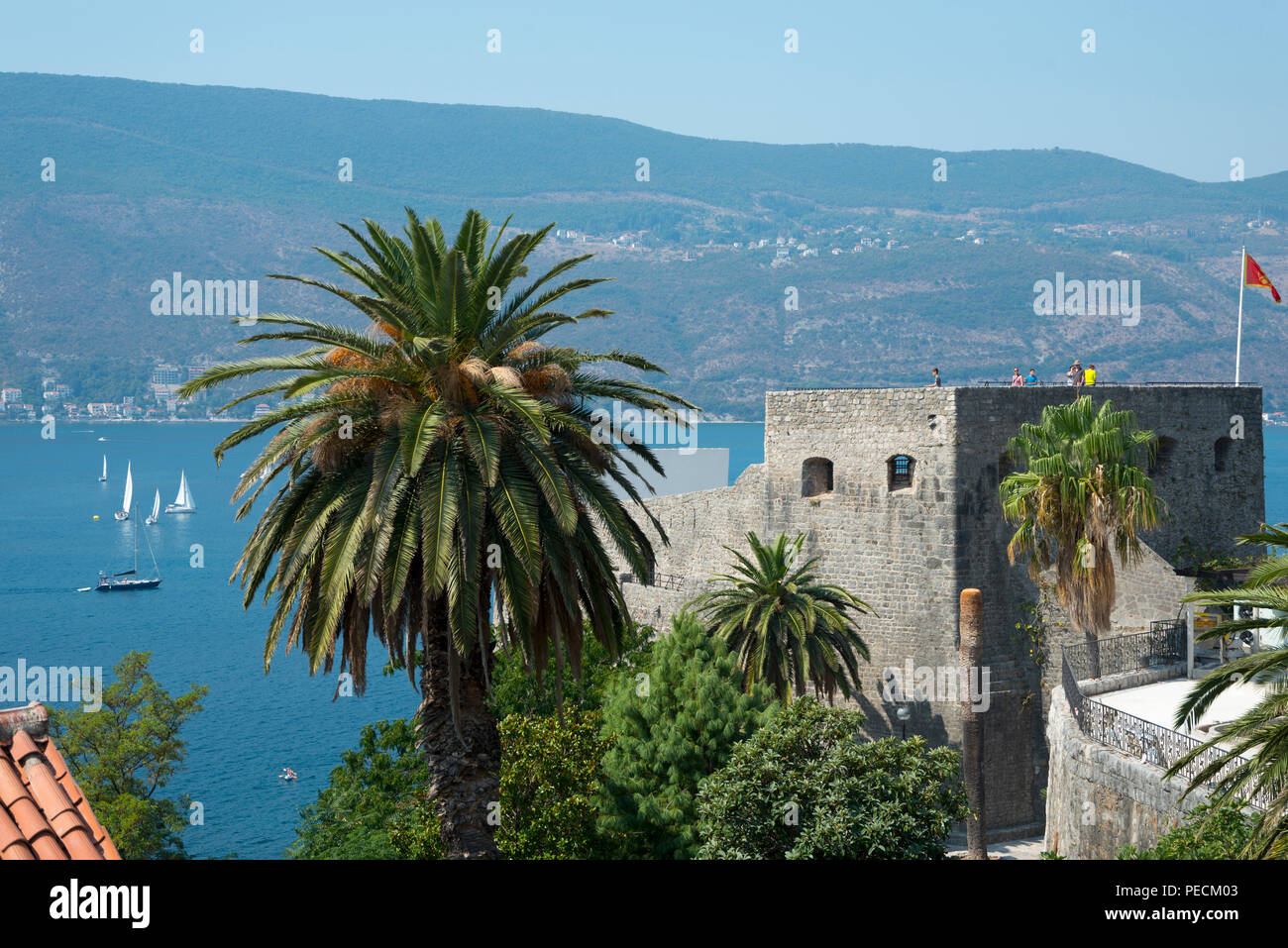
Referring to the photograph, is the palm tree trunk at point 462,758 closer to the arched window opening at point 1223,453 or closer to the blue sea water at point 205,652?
the arched window opening at point 1223,453

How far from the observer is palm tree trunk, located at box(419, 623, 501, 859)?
16.1 m

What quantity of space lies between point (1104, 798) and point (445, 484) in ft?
35.7

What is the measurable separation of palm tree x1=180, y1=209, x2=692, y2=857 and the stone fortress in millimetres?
15305

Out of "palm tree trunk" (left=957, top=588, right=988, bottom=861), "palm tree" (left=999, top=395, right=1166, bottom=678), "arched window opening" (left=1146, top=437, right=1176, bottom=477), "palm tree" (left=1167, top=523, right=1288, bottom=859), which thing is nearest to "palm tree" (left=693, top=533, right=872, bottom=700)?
"palm tree trunk" (left=957, top=588, right=988, bottom=861)

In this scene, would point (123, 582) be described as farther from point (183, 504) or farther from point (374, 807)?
point (374, 807)

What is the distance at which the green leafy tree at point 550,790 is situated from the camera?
2144 centimetres

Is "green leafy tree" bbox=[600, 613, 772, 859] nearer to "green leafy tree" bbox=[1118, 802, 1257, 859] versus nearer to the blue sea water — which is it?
"green leafy tree" bbox=[1118, 802, 1257, 859]

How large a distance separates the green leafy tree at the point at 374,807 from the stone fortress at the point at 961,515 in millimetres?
10931

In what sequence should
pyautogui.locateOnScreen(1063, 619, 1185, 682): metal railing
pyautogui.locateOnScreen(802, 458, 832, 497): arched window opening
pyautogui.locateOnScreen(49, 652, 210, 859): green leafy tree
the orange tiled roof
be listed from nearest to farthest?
the orange tiled roof
pyautogui.locateOnScreen(1063, 619, 1185, 682): metal railing
pyautogui.locateOnScreen(49, 652, 210, 859): green leafy tree
pyautogui.locateOnScreen(802, 458, 832, 497): arched window opening

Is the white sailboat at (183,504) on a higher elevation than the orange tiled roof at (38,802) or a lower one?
lower

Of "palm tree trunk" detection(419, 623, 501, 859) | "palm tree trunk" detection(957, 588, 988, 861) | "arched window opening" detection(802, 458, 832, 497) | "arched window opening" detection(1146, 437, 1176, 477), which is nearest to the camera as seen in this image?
"palm tree trunk" detection(419, 623, 501, 859)

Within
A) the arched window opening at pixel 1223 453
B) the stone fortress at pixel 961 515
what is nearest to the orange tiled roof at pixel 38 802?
the stone fortress at pixel 961 515

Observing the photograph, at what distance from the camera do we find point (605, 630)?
16.5 meters
